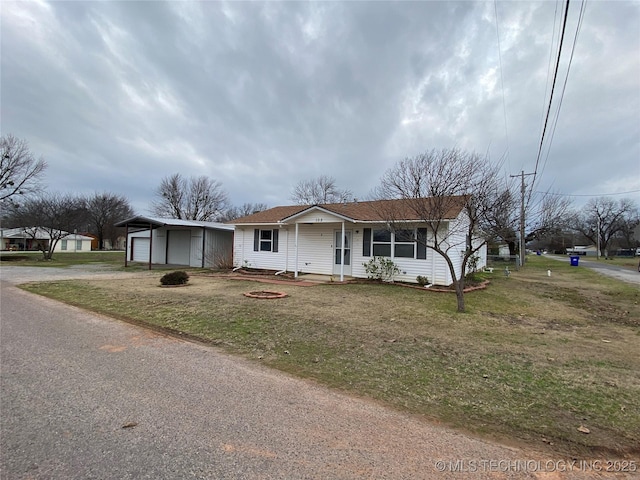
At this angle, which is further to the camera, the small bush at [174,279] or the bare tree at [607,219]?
the bare tree at [607,219]

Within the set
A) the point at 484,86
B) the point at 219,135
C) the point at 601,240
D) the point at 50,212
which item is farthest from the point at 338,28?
the point at 601,240

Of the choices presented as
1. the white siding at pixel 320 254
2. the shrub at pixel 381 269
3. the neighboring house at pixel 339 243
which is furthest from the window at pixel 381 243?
the white siding at pixel 320 254

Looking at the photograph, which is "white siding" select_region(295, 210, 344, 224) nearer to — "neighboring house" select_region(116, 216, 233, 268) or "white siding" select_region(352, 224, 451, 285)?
"white siding" select_region(352, 224, 451, 285)

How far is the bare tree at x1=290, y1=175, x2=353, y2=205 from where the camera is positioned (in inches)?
1449

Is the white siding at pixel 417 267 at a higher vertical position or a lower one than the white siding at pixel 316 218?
lower

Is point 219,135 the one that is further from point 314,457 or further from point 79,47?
point 314,457

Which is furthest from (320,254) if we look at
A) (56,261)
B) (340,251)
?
(56,261)

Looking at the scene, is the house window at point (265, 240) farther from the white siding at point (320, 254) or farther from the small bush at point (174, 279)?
the small bush at point (174, 279)

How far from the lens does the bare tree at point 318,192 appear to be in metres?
36.8

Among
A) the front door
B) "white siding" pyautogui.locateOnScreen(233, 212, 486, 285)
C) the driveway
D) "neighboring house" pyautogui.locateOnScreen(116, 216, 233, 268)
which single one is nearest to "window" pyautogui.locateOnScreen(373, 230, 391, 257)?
"white siding" pyautogui.locateOnScreen(233, 212, 486, 285)

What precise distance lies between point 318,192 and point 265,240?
22067 mm

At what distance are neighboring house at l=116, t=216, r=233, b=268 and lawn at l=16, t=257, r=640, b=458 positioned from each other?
9.85 meters

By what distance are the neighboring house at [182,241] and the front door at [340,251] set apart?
7.02m

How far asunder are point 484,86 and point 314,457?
12146 millimetres
